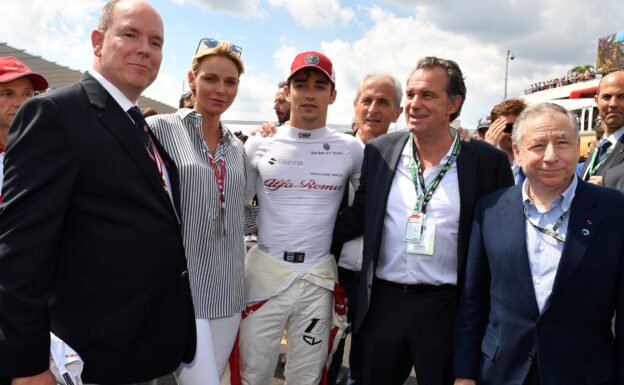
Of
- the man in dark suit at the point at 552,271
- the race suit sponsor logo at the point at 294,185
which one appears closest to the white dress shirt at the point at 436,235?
→ the man in dark suit at the point at 552,271

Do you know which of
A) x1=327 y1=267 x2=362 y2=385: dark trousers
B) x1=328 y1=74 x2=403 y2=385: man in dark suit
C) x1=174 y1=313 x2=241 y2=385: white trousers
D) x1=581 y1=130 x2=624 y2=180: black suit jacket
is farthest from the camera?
x1=328 y1=74 x2=403 y2=385: man in dark suit

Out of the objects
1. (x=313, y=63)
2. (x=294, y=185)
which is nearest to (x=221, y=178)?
(x=294, y=185)

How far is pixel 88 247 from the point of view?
1.61 m

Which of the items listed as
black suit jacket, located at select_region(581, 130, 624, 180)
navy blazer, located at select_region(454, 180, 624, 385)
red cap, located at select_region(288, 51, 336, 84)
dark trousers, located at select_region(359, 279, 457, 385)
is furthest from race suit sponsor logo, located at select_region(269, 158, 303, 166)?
black suit jacket, located at select_region(581, 130, 624, 180)

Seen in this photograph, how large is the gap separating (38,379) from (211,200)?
1138mm

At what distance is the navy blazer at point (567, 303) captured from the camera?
1955 millimetres

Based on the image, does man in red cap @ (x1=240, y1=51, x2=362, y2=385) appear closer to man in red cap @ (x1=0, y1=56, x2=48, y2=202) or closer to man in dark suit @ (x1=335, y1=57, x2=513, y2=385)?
man in dark suit @ (x1=335, y1=57, x2=513, y2=385)

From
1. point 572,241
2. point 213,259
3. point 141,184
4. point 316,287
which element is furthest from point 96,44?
point 572,241

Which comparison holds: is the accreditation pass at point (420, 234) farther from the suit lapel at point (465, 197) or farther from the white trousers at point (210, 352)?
the white trousers at point (210, 352)

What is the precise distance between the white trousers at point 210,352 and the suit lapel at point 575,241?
1.62 metres

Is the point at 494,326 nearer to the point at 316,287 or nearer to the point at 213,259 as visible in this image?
the point at 316,287

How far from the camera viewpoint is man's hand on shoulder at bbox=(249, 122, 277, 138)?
2.98 m

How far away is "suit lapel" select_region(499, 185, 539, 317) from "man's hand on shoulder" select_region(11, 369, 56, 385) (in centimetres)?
194

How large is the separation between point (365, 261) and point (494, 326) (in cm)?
79
